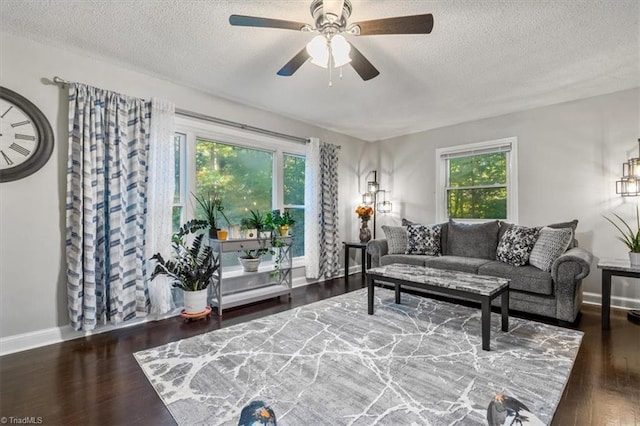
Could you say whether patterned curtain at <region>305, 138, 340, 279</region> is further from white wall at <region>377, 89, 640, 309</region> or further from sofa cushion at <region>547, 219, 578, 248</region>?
sofa cushion at <region>547, 219, 578, 248</region>

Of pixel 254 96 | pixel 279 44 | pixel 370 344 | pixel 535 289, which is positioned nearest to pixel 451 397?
pixel 370 344

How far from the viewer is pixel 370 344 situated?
2.46 meters

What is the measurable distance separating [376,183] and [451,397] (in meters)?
4.06

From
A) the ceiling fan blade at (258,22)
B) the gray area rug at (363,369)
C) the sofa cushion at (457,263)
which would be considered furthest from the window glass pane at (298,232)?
the ceiling fan blade at (258,22)

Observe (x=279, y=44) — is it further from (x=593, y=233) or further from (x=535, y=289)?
(x=593, y=233)

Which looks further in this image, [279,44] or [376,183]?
[376,183]

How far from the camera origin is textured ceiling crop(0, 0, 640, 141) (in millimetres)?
2027

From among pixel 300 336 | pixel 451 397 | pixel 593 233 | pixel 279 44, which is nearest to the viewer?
pixel 451 397

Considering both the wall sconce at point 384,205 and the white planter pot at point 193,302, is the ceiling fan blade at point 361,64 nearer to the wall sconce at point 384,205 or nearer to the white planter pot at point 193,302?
the white planter pot at point 193,302

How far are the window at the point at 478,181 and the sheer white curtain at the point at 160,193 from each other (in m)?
3.99

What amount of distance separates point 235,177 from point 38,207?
6.35 feet

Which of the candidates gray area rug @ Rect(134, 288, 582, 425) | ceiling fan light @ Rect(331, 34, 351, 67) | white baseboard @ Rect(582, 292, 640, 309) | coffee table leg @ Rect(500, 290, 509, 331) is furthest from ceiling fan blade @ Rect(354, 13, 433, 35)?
white baseboard @ Rect(582, 292, 640, 309)

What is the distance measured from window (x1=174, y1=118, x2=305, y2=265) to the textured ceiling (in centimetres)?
53

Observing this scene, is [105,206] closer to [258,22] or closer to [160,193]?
[160,193]
